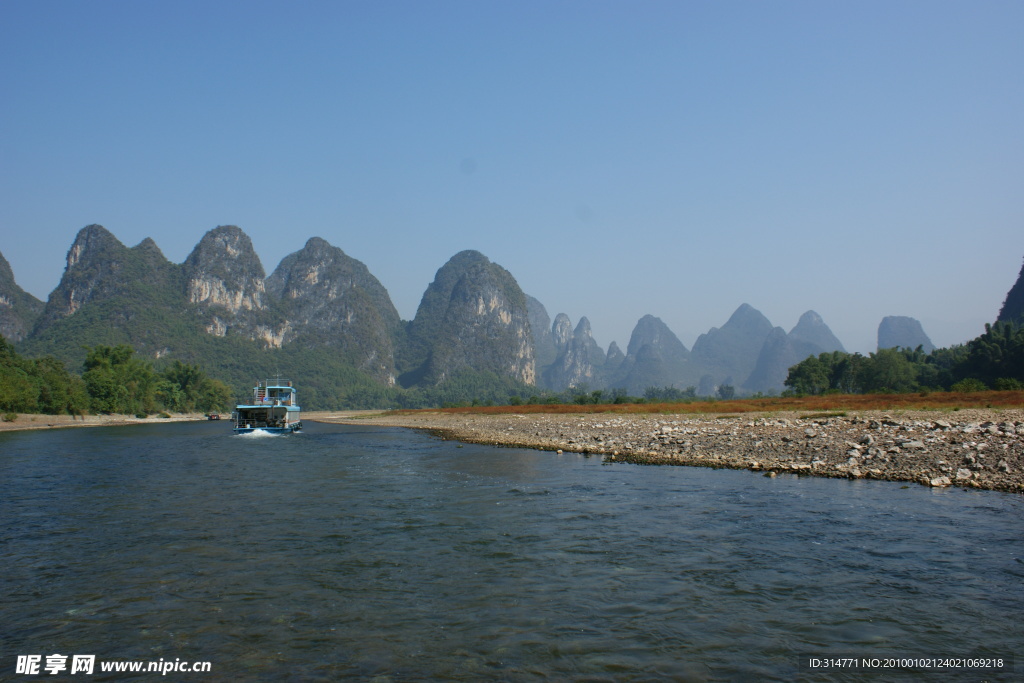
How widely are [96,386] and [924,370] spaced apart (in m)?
125

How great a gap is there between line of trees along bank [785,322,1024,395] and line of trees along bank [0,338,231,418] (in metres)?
104

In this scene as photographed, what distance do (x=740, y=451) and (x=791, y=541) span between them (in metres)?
13.6

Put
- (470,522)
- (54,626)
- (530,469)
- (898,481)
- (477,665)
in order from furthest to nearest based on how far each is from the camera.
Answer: (530,469) < (898,481) < (470,522) < (54,626) < (477,665)

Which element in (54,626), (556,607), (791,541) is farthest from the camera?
(791,541)

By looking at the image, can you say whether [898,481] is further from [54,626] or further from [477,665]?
[54,626]

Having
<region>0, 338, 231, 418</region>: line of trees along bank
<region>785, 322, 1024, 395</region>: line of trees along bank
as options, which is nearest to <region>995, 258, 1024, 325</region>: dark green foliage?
<region>785, 322, 1024, 395</region>: line of trees along bank

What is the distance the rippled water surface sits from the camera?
7.41 meters

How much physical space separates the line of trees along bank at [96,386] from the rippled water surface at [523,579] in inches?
2677

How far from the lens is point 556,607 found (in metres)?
8.95

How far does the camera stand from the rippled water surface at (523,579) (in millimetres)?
7406

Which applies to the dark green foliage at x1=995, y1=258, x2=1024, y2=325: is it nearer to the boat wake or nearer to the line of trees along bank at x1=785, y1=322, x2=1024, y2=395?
the line of trees along bank at x1=785, y1=322, x2=1024, y2=395

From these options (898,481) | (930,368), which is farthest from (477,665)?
(930,368)

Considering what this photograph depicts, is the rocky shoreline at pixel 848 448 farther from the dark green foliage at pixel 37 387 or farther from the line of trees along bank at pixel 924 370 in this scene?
the dark green foliage at pixel 37 387

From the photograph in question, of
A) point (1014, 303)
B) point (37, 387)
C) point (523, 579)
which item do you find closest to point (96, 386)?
point (37, 387)
